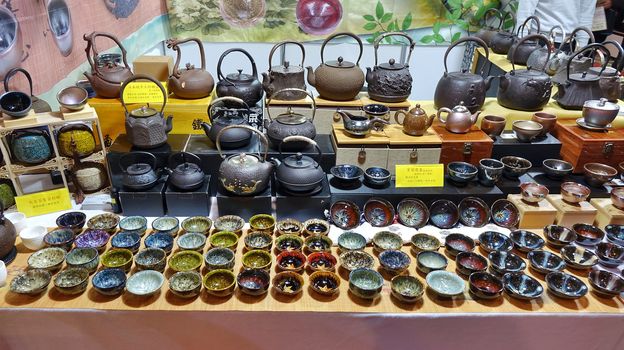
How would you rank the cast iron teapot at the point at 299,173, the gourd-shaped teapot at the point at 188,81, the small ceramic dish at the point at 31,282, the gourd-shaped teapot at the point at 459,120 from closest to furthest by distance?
the small ceramic dish at the point at 31,282
the cast iron teapot at the point at 299,173
the gourd-shaped teapot at the point at 459,120
the gourd-shaped teapot at the point at 188,81

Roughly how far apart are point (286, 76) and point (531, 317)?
199 centimetres

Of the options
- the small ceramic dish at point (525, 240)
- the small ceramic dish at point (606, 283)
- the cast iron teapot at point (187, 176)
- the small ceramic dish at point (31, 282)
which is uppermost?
the cast iron teapot at point (187, 176)

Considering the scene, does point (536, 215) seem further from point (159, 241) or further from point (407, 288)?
point (159, 241)

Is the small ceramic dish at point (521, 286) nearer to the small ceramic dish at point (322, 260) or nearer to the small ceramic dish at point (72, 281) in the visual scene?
the small ceramic dish at point (322, 260)

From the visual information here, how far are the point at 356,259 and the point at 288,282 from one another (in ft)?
1.06

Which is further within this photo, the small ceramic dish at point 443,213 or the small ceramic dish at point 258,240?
the small ceramic dish at point 443,213

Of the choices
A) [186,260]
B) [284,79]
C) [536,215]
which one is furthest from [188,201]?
[536,215]

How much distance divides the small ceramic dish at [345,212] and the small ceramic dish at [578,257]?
3.12 feet

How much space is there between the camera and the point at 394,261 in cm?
189

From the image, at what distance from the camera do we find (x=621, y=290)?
1.76 metres

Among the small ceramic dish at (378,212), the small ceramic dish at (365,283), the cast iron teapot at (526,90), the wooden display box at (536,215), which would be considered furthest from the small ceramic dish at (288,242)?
the cast iron teapot at (526,90)

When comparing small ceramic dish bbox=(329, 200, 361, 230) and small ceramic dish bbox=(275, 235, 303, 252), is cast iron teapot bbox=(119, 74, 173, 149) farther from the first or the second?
small ceramic dish bbox=(329, 200, 361, 230)

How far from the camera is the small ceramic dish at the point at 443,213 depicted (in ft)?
7.32

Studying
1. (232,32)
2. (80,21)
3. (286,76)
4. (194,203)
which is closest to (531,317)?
(194,203)
